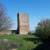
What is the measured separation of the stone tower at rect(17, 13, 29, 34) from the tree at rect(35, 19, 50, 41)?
2642 centimetres

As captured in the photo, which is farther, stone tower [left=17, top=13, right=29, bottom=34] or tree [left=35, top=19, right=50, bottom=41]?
stone tower [left=17, top=13, right=29, bottom=34]

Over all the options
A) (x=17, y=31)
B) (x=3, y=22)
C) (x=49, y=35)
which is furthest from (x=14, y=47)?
(x=17, y=31)

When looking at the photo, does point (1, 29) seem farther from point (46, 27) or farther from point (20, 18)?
point (20, 18)

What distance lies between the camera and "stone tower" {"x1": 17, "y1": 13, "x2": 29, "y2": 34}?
210 ft

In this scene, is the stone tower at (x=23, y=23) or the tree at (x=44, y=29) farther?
the stone tower at (x=23, y=23)

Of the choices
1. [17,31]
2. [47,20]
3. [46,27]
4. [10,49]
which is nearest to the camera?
[10,49]

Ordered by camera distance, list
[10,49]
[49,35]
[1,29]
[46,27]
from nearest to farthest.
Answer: [10,49]
[49,35]
[46,27]
[1,29]

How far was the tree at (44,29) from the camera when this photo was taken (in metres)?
32.3

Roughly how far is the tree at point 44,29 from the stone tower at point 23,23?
26.4 m

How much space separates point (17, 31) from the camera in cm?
6278

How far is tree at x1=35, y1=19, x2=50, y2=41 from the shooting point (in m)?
32.3

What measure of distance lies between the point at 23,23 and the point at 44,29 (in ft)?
107

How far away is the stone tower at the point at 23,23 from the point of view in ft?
210

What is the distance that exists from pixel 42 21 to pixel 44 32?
4.76m
